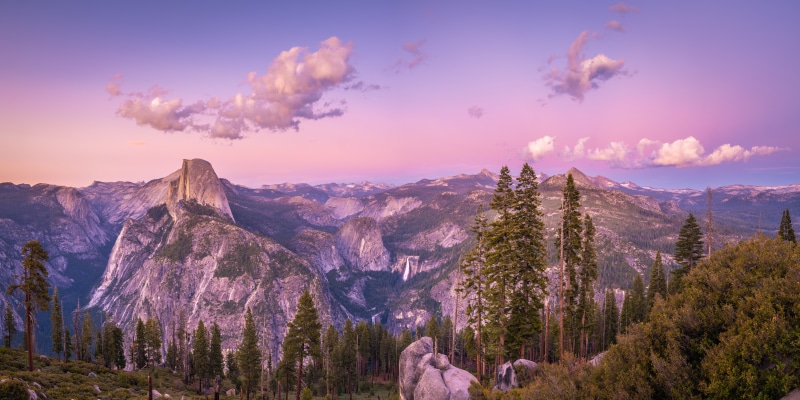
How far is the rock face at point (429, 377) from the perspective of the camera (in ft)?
97.2

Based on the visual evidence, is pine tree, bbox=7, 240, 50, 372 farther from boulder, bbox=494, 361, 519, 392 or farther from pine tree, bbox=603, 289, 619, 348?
pine tree, bbox=603, 289, 619, 348

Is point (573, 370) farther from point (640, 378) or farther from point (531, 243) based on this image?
point (531, 243)

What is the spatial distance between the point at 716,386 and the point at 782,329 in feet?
9.30

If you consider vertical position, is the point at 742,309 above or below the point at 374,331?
above

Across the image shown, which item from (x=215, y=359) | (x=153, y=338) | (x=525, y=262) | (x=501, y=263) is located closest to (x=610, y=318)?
(x=525, y=262)

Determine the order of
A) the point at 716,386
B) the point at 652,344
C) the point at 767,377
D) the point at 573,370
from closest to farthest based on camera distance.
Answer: the point at 767,377 < the point at 716,386 < the point at 652,344 < the point at 573,370

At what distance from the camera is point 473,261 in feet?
133

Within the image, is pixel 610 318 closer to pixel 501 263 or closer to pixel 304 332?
pixel 501 263

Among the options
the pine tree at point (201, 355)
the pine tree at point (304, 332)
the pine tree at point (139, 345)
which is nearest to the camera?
the pine tree at point (304, 332)

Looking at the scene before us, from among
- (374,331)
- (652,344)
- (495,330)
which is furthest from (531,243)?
(374,331)

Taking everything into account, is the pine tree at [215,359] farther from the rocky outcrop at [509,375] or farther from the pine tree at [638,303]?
the pine tree at [638,303]

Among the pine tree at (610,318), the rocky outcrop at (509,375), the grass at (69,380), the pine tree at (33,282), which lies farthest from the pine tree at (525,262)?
the pine tree at (610,318)

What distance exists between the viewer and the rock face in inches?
1167

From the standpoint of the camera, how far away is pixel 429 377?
31234 millimetres
